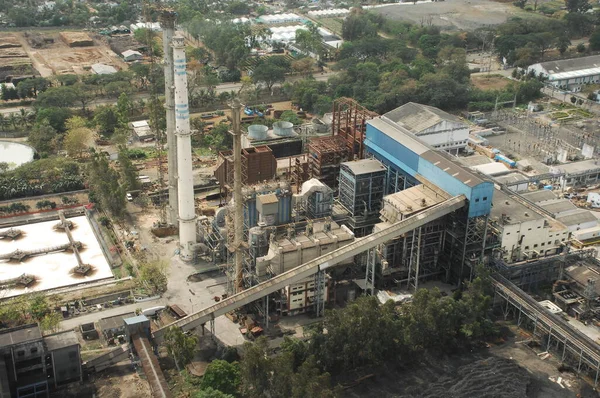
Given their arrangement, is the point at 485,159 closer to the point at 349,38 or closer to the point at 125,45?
the point at 349,38

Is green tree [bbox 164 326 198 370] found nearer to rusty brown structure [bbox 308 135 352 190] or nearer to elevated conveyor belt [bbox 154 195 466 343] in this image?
elevated conveyor belt [bbox 154 195 466 343]

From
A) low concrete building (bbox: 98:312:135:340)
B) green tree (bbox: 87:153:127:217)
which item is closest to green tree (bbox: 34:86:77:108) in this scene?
green tree (bbox: 87:153:127:217)

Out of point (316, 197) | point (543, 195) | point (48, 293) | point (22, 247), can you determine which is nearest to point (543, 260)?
point (543, 195)

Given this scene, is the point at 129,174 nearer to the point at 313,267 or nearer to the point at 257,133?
the point at 257,133

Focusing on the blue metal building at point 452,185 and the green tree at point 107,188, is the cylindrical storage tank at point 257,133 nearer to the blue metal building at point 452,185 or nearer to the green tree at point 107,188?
the green tree at point 107,188

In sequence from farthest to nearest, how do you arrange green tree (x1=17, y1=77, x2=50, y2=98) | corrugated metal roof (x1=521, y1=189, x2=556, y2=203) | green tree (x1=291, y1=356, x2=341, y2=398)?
green tree (x1=17, y1=77, x2=50, y2=98)
corrugated metal roof (x1=521, y1=189, x2=556, y2=203)
green tree (x1=291, y1=356, x2=341, y2=398)

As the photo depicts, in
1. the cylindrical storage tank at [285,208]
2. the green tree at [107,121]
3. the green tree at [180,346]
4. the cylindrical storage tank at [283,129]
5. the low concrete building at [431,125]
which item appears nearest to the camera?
the green tree at [180,346]

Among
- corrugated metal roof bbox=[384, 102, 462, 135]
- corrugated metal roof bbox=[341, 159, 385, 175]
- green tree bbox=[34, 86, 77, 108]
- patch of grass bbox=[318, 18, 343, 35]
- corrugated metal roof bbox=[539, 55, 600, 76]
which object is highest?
A: patch of grass bbox=[318, 18, 343, 35]

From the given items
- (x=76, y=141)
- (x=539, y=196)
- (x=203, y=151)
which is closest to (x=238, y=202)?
(x=539, y=196)

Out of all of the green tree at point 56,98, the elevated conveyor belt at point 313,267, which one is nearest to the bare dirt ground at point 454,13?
the green tree at point 56,98
